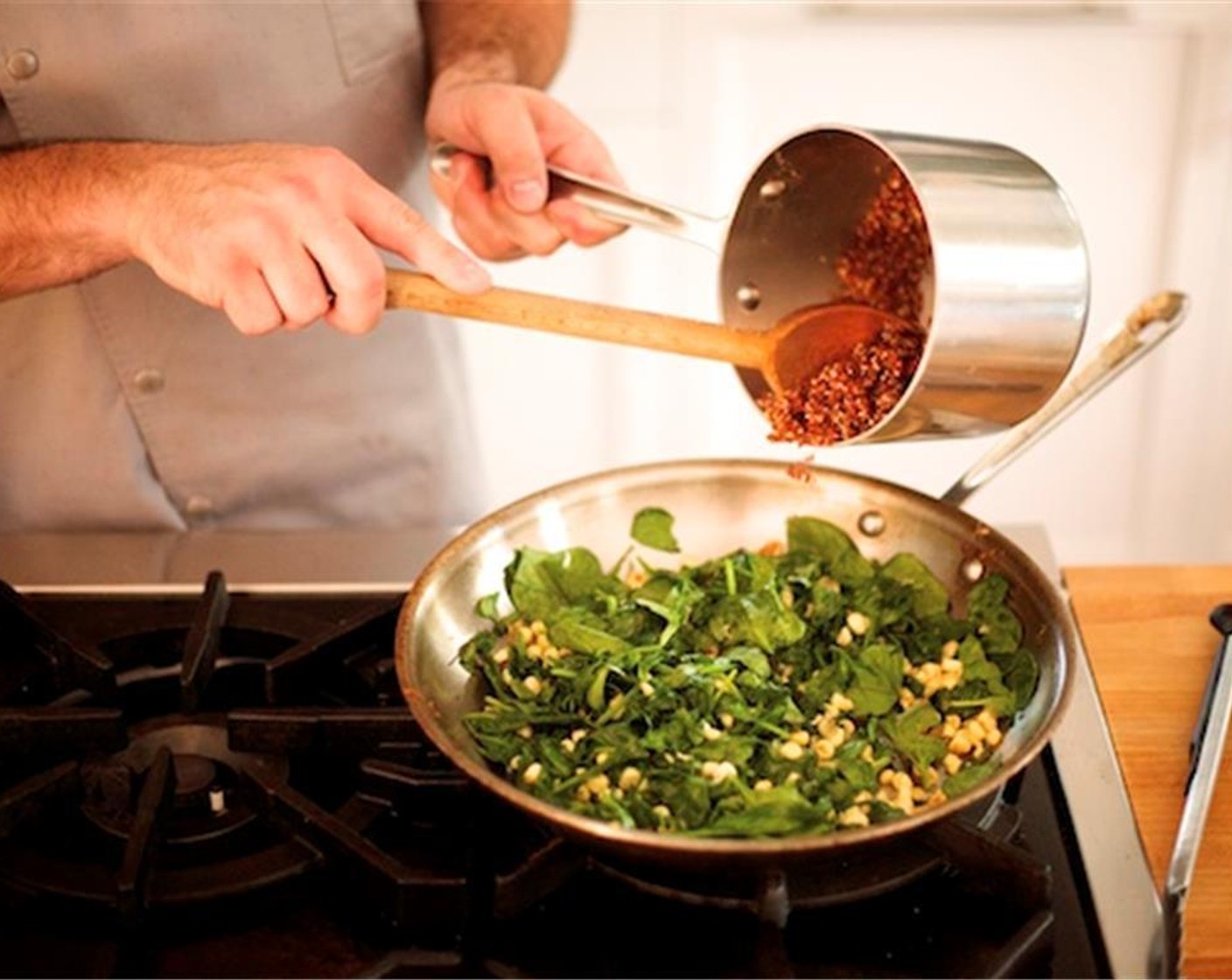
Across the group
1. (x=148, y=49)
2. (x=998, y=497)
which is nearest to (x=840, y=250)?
(x=148, y=49)

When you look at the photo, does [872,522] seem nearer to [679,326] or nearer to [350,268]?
[679,326]

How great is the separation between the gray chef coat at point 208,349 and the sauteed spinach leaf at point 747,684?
0.45 meters

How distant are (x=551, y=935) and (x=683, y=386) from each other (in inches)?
64.2

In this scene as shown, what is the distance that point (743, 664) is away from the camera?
3.50 feet

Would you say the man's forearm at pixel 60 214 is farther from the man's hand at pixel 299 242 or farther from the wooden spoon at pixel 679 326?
the wooden spoon at pixel 679 326

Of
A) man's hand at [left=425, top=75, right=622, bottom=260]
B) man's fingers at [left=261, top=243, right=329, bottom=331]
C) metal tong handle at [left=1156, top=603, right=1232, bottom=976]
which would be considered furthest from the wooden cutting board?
man's fingers at [left=261, top=243, right=329, bottom=331]

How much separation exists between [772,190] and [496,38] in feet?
1.68

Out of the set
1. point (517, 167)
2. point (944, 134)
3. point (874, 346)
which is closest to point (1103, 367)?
point (874, 346)

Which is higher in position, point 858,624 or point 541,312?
point 541,312

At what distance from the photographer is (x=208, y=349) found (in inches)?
59.5

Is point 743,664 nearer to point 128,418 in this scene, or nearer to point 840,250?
point 840,250

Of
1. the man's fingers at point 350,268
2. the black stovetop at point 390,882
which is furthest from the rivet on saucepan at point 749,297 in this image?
the black stovetop at point 390,882

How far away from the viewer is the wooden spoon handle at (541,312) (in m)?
1.07

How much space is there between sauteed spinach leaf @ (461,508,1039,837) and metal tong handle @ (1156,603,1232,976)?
114 mm
